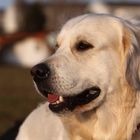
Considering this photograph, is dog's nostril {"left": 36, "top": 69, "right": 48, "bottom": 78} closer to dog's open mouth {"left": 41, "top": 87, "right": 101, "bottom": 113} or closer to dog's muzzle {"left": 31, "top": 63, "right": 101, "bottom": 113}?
dog's muzzle {"left": 31, "top": 63, "right": 101, "bottom": 113}

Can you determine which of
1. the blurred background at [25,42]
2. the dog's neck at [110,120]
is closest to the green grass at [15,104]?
the blurred background at [25,42]

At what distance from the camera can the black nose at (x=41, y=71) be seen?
20.4 ft

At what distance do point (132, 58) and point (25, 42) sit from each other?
46.0 meters

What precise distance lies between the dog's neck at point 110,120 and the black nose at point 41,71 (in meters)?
0.52

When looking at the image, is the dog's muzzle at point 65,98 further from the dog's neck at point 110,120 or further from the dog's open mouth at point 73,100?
the dog's neck at point 110,120

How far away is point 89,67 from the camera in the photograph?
6.36 meters

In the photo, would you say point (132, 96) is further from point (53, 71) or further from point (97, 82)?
point (53, 71)

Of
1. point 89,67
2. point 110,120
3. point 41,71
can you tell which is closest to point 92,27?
point 89,67

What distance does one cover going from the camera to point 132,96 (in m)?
6.44

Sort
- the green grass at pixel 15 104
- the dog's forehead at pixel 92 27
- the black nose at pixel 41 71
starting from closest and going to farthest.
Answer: the black nose at pixel 41 71
the dog's forehead at pixel 92 27
the green grass at pixel 15 104

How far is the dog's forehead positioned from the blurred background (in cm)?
61

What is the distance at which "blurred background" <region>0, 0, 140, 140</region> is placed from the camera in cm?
1554

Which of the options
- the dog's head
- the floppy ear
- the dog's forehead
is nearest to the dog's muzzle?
the dog's head

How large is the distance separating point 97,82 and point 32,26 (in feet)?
184
